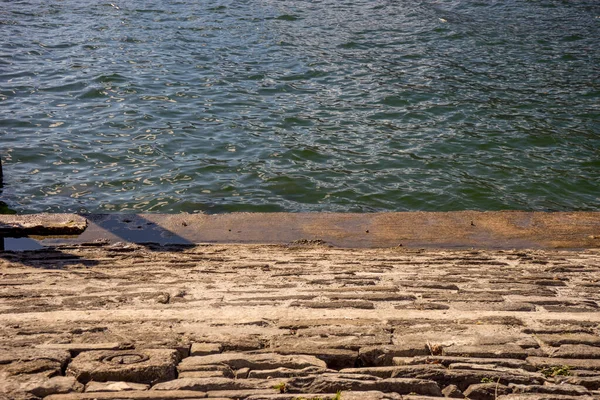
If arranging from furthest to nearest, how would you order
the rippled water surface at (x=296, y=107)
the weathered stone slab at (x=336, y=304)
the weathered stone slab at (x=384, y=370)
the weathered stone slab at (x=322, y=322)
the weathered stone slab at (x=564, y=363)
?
1. the rippled water surface at (x=296, y=107)
2. the weathered stone slab at (x=336, y=304)
3. the weathered stone slab at (x=322, y=322)
4. the weathered stone slab at (x=564, y=363)
5. the weathered stone slab at (x=384, y=370)

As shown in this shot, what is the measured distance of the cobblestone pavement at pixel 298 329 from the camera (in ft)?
11.9

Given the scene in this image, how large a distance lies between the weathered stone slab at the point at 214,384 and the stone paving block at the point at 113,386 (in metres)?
0.08

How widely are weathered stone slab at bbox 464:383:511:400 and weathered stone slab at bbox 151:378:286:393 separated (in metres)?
0.88

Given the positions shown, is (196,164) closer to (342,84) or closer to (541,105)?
(342,84)

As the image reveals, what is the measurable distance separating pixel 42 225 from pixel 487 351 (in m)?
4.87

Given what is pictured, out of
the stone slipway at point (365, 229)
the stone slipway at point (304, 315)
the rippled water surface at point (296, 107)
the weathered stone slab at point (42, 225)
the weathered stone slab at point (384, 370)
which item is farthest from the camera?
the rippled water surface at point (296, 107)

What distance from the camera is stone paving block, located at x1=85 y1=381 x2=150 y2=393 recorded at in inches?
139

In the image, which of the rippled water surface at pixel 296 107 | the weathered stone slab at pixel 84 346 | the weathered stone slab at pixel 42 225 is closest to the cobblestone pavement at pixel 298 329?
the weathered stone slab at pixel 84 346

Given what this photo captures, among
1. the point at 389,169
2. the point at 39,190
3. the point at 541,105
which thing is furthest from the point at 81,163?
the point at 541,105

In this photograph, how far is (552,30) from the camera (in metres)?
18.8

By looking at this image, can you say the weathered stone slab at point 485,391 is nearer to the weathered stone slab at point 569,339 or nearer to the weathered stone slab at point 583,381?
the weathered stone slab at point 583,381

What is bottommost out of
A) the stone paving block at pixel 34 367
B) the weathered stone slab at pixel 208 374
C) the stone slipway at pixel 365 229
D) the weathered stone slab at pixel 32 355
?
the stone slipway at pixel 365 229

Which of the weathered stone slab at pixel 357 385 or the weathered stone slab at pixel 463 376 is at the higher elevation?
the weathered stone slab at pixel 357 385

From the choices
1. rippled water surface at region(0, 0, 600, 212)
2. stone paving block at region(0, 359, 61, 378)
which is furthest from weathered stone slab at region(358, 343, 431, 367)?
rippled water surface at region(0, 0, 600, 212)
